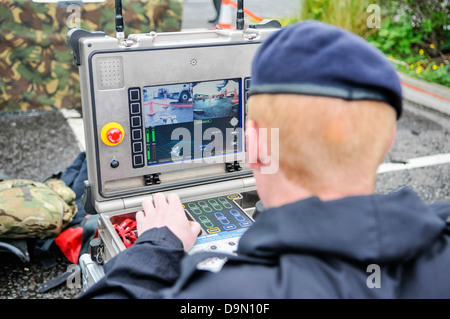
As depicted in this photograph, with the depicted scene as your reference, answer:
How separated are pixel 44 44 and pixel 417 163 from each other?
11.9ft

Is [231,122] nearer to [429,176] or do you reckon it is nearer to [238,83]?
[238,83]

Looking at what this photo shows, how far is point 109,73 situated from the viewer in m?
1.65

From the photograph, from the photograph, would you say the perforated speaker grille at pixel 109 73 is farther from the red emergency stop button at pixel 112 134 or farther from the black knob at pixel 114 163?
the black knob at pixel 114 163

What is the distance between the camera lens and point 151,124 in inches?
69.6

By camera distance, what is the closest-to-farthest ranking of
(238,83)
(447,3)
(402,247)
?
(402,247) → (238,83) → (447,3)

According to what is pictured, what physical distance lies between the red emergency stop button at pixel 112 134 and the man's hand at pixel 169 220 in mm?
236

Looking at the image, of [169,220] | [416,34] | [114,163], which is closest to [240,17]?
[114,163]

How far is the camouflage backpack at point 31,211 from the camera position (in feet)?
8.82

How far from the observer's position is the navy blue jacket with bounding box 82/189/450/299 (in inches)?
36.1

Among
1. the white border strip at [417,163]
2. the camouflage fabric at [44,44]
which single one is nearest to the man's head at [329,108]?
the white border strip at [417,163]

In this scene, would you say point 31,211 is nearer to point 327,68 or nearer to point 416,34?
point 327,68

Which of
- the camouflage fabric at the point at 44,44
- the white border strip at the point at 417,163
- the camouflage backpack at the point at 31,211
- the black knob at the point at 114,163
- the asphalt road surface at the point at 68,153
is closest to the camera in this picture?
the black knob at the point at 114,163
